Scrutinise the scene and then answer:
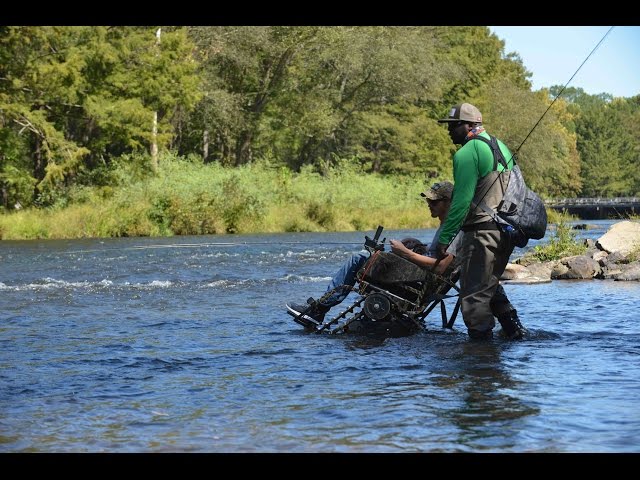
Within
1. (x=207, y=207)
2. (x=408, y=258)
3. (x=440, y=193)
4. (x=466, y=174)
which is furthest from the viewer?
(x=207, y=207)

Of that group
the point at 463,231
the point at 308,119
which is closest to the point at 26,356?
the point at 463,231

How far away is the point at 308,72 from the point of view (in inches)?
2227

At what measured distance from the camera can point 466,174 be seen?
27.1 ft

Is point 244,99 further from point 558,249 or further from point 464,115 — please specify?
point 464,115

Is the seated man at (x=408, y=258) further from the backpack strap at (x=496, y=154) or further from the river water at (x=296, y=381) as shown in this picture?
the backpack strap at (x=496, y=154)

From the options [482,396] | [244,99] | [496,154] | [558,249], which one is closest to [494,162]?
[496,154]

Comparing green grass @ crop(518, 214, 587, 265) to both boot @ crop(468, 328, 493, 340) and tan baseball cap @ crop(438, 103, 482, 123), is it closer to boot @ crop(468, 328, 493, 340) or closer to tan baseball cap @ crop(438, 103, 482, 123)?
boot @ crop(468, 328, 493, 340)

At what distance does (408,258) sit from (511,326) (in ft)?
3.45

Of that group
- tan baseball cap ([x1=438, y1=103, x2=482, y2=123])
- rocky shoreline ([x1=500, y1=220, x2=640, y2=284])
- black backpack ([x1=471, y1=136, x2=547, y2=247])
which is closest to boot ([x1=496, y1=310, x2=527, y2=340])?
black backpack ([x1=471, y1=136, x2=547, y2=247])

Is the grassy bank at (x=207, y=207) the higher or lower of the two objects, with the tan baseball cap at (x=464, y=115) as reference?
lower

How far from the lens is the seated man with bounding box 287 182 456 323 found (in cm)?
907

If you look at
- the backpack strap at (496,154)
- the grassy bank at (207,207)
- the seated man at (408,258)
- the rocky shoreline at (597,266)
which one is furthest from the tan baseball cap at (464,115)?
the grassy bank at (207,207)

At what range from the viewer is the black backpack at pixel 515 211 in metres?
8.35

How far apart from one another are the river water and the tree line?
93.9ft
